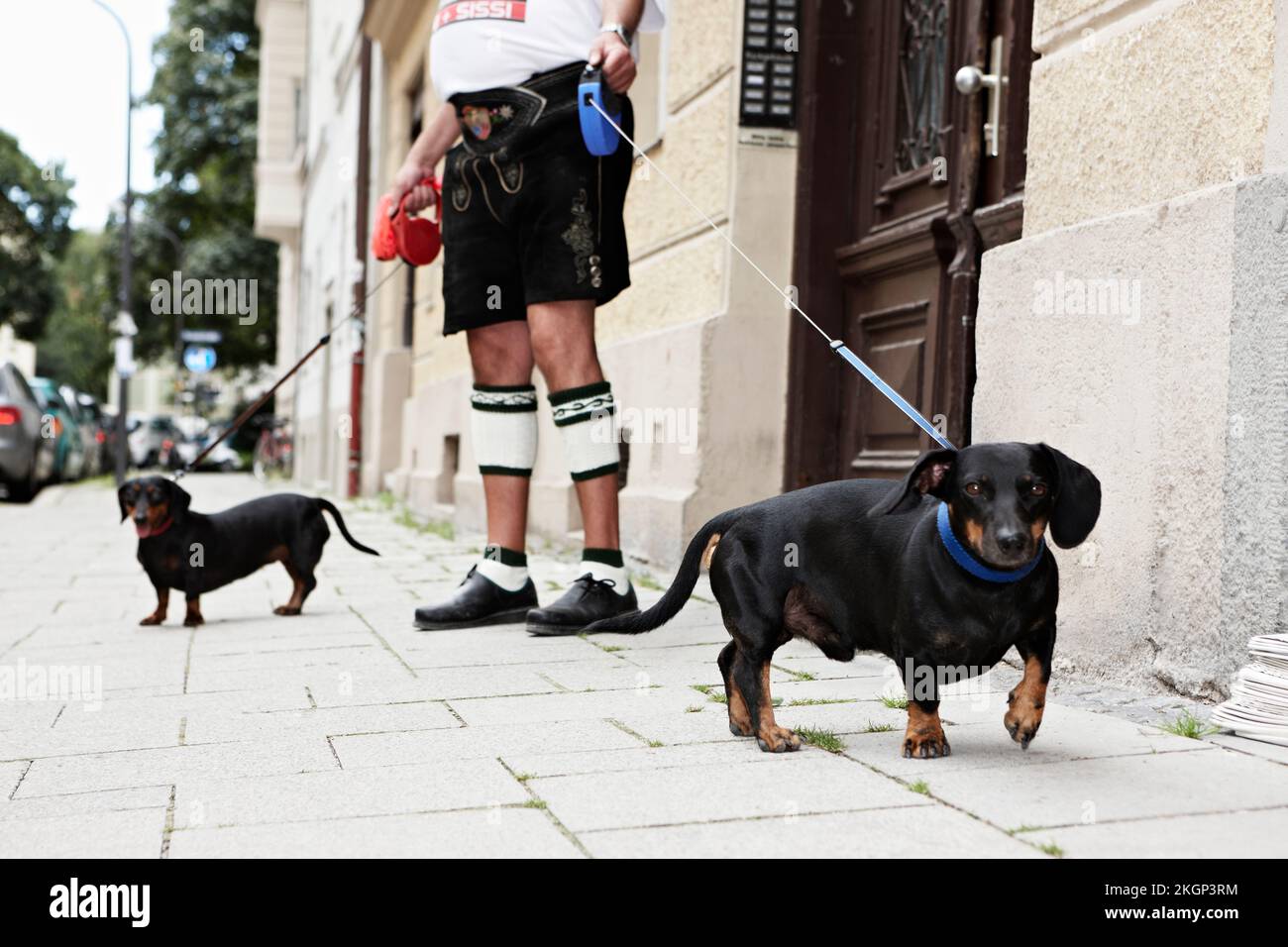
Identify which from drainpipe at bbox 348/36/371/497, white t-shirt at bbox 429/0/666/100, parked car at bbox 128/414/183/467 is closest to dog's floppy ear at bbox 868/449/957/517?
white t-shirt at bbox 429/0/666/100

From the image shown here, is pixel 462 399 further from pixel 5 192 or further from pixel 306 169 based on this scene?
pixel 5 192

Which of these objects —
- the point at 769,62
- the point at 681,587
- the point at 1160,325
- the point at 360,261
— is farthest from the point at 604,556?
the point at 360,261

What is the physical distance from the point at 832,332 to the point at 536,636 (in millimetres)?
2368

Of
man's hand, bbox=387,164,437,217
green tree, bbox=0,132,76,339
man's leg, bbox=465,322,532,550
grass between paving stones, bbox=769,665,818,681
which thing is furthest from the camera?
green tree, bbox=0,132,76,339

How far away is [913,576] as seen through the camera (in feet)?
8.80

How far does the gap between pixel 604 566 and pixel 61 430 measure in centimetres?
1576

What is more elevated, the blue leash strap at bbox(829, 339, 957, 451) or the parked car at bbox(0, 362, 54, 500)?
the blue leash strap at bbox(829, 339, 957, 451)

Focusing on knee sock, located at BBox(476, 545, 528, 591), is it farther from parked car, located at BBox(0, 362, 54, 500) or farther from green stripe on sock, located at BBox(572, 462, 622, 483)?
parked car, located at BBox(0, 362, 54, 500)

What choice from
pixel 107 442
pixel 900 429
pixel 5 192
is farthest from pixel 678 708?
pixel 5 192

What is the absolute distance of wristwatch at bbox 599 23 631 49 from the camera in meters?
4.36

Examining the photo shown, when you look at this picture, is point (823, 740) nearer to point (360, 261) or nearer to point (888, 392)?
point (888, 392)

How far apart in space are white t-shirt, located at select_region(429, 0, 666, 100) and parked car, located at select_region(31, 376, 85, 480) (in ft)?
44.4

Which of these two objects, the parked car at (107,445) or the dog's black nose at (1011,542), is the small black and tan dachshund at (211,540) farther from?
the parked car at (107,445)

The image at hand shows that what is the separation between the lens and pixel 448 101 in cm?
481
